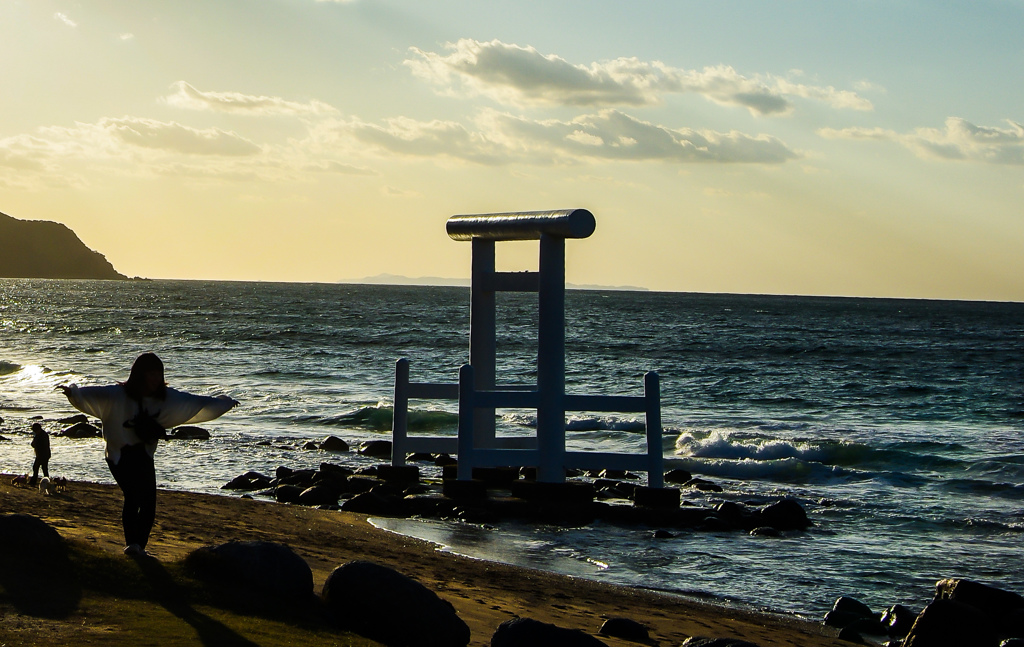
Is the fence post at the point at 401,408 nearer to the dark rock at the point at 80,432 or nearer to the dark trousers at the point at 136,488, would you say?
the dark trousers at the point at 136,488

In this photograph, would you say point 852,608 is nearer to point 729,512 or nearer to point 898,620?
point 898,620

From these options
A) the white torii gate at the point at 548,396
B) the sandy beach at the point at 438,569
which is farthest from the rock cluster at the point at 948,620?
the white torii gate at the point at 548,396

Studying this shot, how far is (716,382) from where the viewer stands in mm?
42156

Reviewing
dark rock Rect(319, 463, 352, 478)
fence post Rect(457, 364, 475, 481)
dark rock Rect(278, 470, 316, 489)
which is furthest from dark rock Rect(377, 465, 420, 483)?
fence post Rect(457, 364, 475, 481)

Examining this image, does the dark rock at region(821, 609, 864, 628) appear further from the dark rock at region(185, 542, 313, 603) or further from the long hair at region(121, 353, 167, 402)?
the long hair at region(121, 353, 167, 402)

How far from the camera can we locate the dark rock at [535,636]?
21.5 ft

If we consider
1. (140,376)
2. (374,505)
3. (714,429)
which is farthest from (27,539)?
(714,429)

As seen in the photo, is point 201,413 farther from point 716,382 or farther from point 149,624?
point 716,382

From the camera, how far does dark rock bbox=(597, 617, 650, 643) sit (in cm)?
854

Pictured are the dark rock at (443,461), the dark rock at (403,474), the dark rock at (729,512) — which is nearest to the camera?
the dark rock at (729,512)

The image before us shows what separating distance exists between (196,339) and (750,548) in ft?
176

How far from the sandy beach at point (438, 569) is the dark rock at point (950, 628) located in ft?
2.39

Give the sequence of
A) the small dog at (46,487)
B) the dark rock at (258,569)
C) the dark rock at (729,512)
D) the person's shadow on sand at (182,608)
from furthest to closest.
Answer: the dark rock at (729,512) < the small dog at (46,487) < the dark rock at (258,569) < the person's shadow on sand at (182,608)

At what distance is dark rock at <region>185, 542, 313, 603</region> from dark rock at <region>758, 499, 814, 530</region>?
8.98 m
